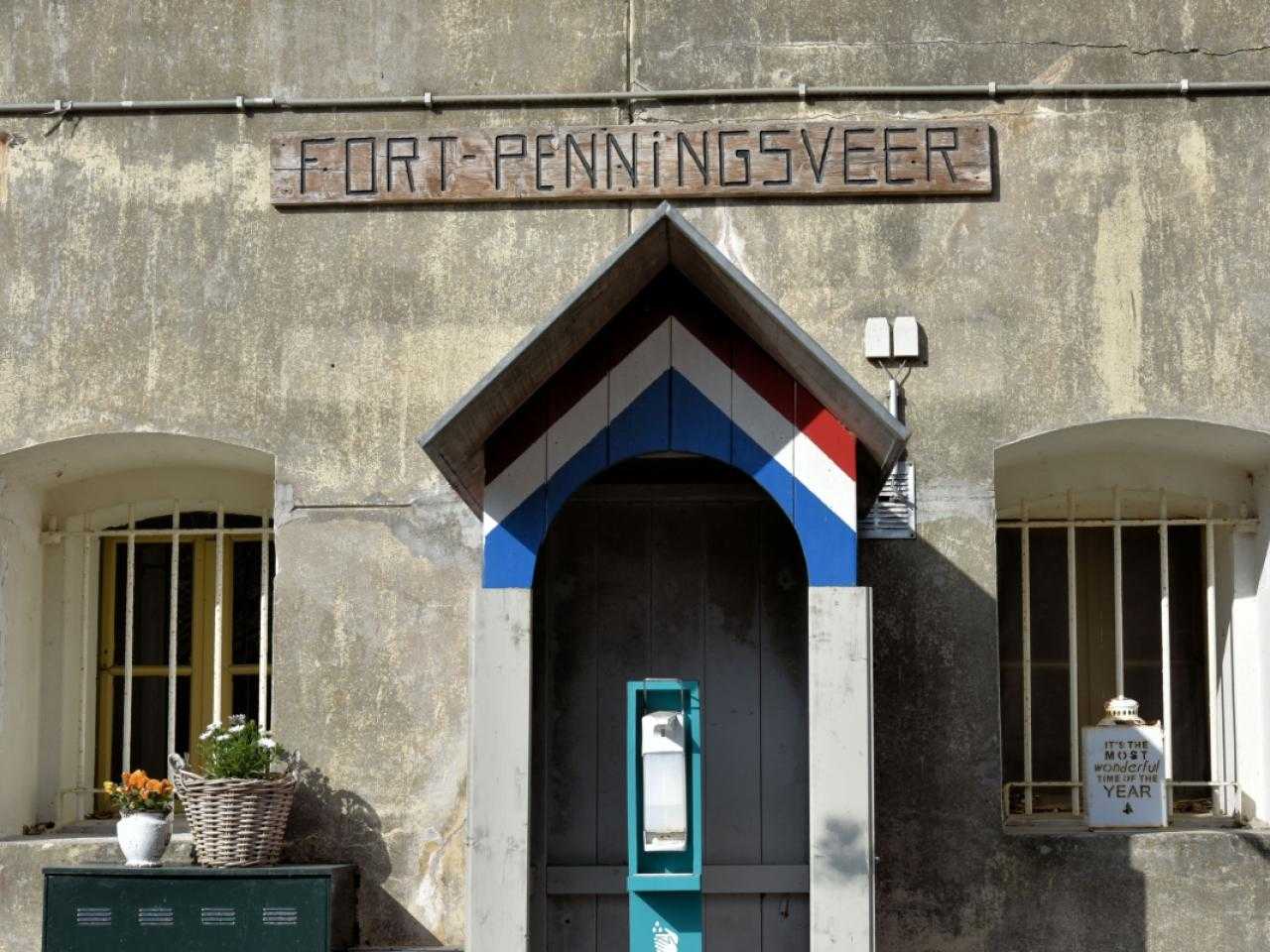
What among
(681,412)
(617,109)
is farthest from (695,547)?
(617,109)

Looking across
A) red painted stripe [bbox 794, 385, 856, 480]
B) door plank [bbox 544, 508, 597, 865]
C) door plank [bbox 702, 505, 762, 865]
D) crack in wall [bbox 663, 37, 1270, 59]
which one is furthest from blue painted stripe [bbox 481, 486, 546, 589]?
crack in wall [bbox 663, 37, 1270, 59]

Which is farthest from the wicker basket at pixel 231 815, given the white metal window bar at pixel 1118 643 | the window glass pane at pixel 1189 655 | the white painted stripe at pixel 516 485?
the window glass pane at pixel 1189 655

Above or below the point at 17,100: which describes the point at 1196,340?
below

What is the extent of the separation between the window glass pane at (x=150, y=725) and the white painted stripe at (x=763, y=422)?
10.3 feet

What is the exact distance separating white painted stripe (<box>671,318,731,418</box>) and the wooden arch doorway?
1.06 metres

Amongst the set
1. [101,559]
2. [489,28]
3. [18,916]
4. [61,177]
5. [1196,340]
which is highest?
[489,28]

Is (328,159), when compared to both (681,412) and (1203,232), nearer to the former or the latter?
(681,412)

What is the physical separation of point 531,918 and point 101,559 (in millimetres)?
2564

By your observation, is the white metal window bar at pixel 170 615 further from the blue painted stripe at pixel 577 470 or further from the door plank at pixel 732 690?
the blue painted stripe at pixel 577 470

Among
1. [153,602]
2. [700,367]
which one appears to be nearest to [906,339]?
[700,367]

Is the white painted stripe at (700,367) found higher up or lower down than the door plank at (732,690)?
higher up

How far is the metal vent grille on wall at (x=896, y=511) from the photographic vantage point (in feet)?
25.0

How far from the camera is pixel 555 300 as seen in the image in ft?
25.6

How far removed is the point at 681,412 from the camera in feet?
21.7
